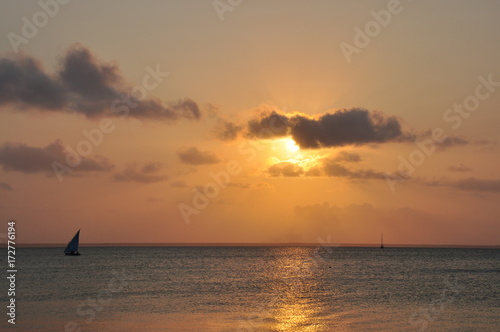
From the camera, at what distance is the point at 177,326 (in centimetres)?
5284

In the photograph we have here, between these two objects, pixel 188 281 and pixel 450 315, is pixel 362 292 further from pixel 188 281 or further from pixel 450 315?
pixel 188 281

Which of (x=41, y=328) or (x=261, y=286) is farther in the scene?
(x=261, y=286)

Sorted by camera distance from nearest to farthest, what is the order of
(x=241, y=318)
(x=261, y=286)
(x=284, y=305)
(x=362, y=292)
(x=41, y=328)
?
(x=41, y=328)
(x=241, y=318)
(x=284, y=305)
(x=362, y=292)
(x=261, y=286)

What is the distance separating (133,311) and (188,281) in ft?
135

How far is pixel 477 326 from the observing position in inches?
2109

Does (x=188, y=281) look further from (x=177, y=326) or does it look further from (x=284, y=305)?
(x=177, y=326)

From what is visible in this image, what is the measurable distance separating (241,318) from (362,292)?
105ft

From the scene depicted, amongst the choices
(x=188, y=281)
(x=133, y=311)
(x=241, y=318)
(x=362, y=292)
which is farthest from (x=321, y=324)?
(x=188, y=281)

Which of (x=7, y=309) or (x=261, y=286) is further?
(x=261, y=286)

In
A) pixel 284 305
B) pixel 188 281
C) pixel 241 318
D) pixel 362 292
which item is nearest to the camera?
pixel 241 318

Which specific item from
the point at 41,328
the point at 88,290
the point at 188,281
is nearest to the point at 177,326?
the point at 41,328

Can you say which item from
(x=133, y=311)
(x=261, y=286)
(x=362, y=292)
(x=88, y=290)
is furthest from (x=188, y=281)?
(x=133, y=311)

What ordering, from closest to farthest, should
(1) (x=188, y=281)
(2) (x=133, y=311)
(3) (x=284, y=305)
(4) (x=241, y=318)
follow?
1. (4) (x=241, y=318)
2. (2) (x=133, y=311)
3. (3) (x=284, y=305)
4. (1) (x=188, y=281)

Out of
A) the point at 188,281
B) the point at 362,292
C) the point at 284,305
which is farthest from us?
the point at 188,281
